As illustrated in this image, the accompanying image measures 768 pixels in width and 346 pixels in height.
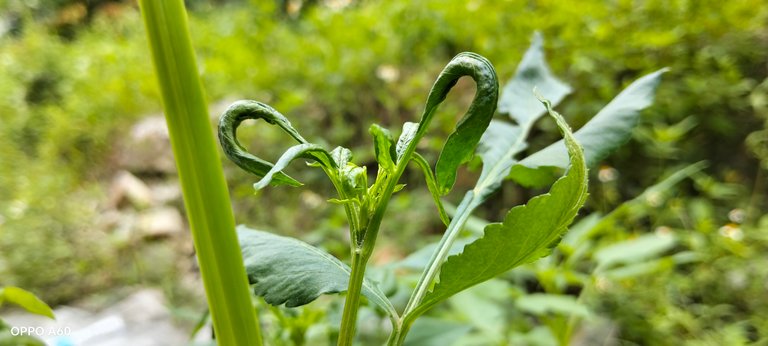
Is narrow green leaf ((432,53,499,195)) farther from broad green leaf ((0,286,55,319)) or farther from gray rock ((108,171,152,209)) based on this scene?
gray rock ((108,171,152,209))

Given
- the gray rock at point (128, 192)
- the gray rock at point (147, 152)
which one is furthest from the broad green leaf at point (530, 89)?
the gray rock at point (147, 152)

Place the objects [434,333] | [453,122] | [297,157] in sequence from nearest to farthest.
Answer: [297,157], [434,333], [453,122]

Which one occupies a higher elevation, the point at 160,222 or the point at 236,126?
the point at 160,222

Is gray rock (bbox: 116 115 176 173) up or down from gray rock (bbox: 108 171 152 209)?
up

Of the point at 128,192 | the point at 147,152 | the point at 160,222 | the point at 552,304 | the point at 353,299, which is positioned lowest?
the point at 552,304

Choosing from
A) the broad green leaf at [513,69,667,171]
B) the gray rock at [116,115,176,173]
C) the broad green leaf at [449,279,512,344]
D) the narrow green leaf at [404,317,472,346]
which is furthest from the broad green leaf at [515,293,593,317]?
the gray rock at [116,115,176,173]

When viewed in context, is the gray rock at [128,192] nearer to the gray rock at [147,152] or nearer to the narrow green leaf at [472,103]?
the gray rock at [147,152]

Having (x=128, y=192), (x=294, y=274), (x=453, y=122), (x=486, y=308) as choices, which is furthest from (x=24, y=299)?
(x=128, y=192)

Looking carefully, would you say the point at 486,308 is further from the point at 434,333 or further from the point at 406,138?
the point at 406,138
